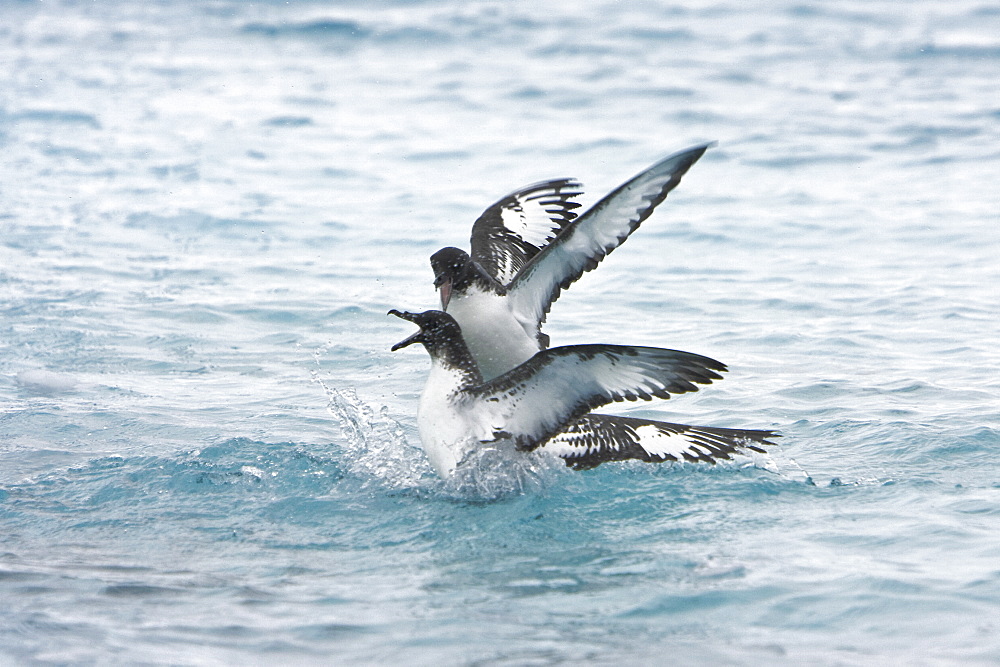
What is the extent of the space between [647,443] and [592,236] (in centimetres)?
113

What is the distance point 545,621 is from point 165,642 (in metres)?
1.42

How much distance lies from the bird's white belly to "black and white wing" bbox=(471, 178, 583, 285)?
86 centimetres

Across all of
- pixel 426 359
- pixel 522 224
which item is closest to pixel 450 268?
pixel 522 224

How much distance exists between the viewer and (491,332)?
6.80m

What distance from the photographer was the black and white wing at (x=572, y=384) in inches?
207

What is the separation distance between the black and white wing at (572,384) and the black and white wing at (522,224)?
2067mm

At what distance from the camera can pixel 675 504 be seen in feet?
19.1

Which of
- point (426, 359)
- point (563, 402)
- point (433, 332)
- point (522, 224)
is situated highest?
point (522, 224)

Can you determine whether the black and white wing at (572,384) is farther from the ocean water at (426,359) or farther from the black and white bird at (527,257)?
the black and white bird at (527,257)

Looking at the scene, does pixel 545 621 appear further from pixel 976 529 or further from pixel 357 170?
pixel 357 170

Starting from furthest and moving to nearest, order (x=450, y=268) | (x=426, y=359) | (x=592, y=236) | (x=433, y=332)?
(x=426, y=359) < (x=450, y=268) < (x=592, y=236) < (x=433, y=332)

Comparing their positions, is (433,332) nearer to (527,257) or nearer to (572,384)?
(572,384)

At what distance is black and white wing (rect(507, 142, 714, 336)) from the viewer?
5.94m

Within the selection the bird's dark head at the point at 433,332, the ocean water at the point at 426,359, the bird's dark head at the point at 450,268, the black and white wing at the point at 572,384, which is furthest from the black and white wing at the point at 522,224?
the black and white wing at the point at 572,384
